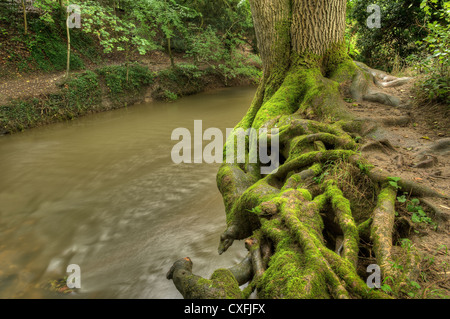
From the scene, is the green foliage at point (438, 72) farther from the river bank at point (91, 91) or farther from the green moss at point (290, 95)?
the river bank at point (91, 91)

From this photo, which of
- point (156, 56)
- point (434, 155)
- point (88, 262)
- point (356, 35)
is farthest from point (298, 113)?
point (156, 56)

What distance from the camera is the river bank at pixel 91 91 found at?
9.67 m

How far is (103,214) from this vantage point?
5.04 m

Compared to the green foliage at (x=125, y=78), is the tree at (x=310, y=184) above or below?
below

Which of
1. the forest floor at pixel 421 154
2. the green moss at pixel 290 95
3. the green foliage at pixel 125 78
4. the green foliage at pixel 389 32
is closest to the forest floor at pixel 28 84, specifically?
the green foliage at pixel 125 78

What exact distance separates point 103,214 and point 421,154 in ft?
16.3

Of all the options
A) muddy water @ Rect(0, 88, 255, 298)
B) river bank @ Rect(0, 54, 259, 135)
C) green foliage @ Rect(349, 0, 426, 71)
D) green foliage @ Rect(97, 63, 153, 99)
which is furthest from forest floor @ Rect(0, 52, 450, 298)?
green foliage @ Rect(97, 63, 153, 99)

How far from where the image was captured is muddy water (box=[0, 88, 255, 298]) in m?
3.60

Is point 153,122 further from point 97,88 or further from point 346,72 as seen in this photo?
point 346,72

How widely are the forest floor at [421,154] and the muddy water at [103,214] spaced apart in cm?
229

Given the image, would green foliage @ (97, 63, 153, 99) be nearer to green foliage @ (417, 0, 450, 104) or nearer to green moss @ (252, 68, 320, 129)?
green moss @ (252, 68, 320, 129)

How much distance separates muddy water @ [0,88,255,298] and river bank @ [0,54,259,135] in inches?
34.6

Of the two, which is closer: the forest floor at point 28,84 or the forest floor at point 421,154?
the forest floor at point 421,154

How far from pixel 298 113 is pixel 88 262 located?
388 cm
